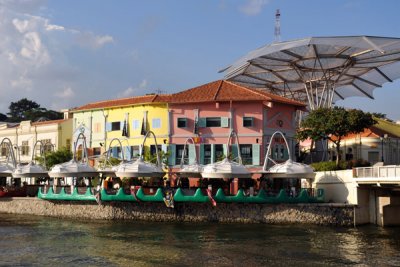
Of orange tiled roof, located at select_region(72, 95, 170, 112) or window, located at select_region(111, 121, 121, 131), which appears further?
window, located at select_region(111, 121, 121, 131)

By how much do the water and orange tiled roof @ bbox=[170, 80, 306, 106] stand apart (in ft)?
56.0

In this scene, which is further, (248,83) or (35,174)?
(248,83)

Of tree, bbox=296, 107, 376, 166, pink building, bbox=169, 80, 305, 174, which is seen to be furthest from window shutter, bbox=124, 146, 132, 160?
tree, bbox=296, 107, 376, 166

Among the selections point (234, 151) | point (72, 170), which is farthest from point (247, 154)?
point (72, 170)

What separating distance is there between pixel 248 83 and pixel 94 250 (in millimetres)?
48411

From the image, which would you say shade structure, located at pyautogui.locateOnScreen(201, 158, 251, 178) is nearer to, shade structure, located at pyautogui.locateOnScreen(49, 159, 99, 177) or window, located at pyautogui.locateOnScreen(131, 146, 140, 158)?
shade structure, located at pyautogui.locateOnScreen(49, 159, 99, 177)

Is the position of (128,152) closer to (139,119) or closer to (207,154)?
(139,119)

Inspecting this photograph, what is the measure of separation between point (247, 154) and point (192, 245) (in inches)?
916

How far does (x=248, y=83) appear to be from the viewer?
7488cm

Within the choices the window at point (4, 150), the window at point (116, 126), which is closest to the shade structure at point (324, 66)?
the window at point (116, 126)

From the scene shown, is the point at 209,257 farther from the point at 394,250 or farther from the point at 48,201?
the point at 48,201

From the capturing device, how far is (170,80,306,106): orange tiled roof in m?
54.3

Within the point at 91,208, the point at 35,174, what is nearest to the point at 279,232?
the point at 91,208

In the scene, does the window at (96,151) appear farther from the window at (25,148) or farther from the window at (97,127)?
the window at (25,148)
